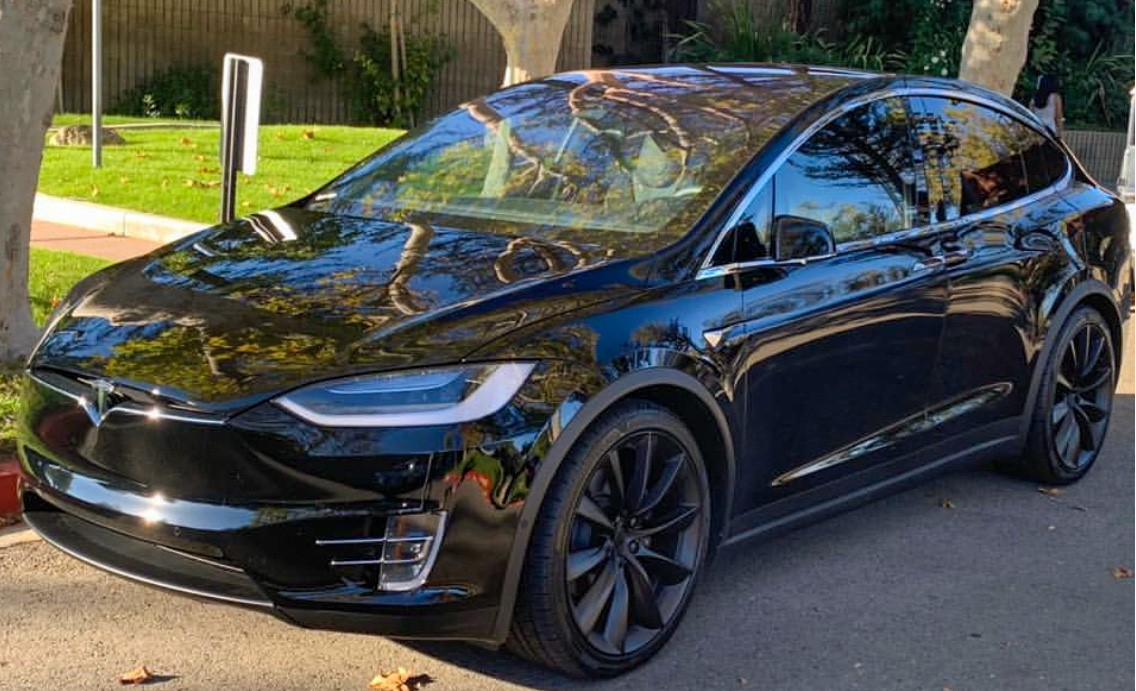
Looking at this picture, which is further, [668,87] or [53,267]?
[53,267]

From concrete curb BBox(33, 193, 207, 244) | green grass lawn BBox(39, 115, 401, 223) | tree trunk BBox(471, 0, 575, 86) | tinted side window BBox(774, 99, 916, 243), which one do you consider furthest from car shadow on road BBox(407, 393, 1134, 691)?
green grass lawn BBox(39, 115, 401, 223)

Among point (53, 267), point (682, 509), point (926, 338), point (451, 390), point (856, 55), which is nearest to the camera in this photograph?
point (451, 390)

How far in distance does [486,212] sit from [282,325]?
1.16 metres

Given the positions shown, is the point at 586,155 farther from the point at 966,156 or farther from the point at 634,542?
the point at 966,156

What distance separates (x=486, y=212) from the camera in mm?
4758

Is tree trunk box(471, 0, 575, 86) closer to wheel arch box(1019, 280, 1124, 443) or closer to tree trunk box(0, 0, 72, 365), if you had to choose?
tree trunk box(0, 0, 72, 365)

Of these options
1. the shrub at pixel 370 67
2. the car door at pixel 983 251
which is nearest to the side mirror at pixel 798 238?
the car door at pixel 983 251

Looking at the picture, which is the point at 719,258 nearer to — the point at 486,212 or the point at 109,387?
the point at 486,212

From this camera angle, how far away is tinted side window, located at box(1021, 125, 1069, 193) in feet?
19.7

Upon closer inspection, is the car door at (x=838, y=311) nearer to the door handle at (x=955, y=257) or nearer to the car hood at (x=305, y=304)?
the door handle at (x=955, y=257)

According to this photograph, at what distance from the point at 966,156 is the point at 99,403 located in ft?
11.4

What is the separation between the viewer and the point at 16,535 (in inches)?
197

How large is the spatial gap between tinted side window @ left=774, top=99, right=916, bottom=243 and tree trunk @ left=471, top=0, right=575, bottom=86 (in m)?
5.37

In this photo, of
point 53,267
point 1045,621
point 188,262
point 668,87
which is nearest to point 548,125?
point 668,87
